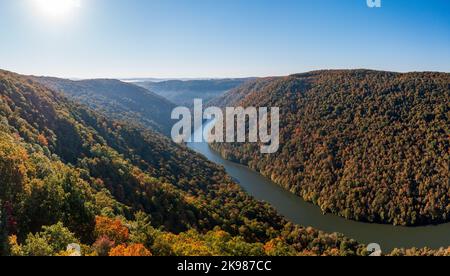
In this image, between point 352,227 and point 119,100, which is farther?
point 119,100

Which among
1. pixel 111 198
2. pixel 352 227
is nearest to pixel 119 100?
pixel 352 227

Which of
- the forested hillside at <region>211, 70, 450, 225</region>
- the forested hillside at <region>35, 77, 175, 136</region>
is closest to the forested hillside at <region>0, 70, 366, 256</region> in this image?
the forested hillside at <region>211, 70, 450, 225</region>

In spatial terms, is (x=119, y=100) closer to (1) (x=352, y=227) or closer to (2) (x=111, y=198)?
(1) (x=352, y=227)

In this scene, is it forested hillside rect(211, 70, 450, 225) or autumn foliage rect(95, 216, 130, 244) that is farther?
forested hillside rect(211, 70, 450, 225)

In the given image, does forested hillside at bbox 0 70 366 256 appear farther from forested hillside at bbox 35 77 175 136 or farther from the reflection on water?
forested hillside at bbox 35 77 175 136

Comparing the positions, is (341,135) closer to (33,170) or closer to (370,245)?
(370,245)
